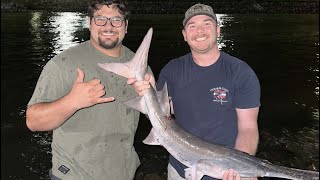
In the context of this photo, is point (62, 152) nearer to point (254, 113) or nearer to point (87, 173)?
point (87, 173)

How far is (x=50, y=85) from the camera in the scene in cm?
446

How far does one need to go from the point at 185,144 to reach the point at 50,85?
203cm

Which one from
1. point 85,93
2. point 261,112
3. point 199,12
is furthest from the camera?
point 261,112

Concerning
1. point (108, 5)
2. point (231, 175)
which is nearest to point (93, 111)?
point (108, 5)

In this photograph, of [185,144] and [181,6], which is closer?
[185,144]

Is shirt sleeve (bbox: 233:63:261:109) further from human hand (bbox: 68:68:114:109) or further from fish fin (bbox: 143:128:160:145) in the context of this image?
human hand (bbox: 68:68:114:109)

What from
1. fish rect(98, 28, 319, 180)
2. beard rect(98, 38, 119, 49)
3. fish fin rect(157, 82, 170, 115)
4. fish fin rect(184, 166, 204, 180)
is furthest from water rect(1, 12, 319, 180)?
beard rect(98, 38, 119, 49)

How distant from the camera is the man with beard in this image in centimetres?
448

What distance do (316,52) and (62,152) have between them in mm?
40206

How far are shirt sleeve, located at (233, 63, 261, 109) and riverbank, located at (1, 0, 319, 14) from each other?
119 metres

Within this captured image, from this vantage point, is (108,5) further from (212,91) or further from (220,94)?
(220,94)

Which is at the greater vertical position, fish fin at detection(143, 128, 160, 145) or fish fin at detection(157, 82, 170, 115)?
fish fin at detection(157, 82, 170, 115)

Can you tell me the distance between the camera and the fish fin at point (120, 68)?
463cm

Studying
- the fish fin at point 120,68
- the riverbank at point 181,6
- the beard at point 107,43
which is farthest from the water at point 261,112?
the riverbank at point 181,6
